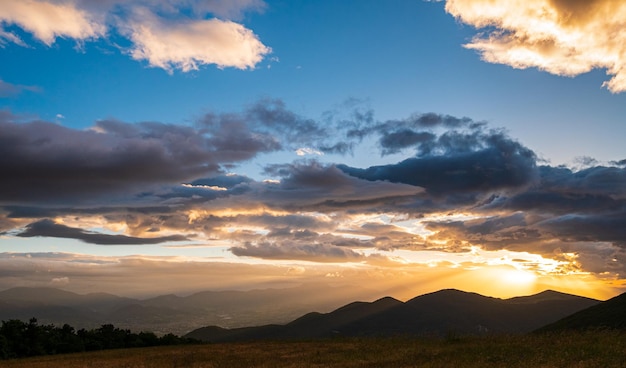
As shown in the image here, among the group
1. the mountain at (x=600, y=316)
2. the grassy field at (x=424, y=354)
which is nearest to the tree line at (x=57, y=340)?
the grassy field at (x=424, y=354)

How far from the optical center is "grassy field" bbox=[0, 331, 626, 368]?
77.0 feet

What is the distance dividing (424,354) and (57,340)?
4412 centimetres

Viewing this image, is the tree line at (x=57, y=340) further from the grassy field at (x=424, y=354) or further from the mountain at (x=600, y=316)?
the mountain at (x=600, y=316)

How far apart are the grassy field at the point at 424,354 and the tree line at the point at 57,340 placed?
8.52 meters

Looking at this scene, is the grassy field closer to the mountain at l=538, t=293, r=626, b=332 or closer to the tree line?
the tree line

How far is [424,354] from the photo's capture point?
28.6 metres

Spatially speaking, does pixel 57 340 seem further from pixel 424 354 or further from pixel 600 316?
pixel 600 316

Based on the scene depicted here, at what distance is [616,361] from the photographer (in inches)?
858

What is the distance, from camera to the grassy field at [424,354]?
23484 millimetres

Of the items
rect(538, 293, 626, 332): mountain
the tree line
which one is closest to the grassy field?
the tree line

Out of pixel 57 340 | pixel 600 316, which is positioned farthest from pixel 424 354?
pixel 600 316

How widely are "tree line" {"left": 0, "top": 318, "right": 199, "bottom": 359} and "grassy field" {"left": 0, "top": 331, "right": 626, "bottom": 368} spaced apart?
336 inches

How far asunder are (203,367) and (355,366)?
10.2 metres

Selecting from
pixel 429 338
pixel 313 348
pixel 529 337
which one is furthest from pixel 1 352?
pixel 529 337
